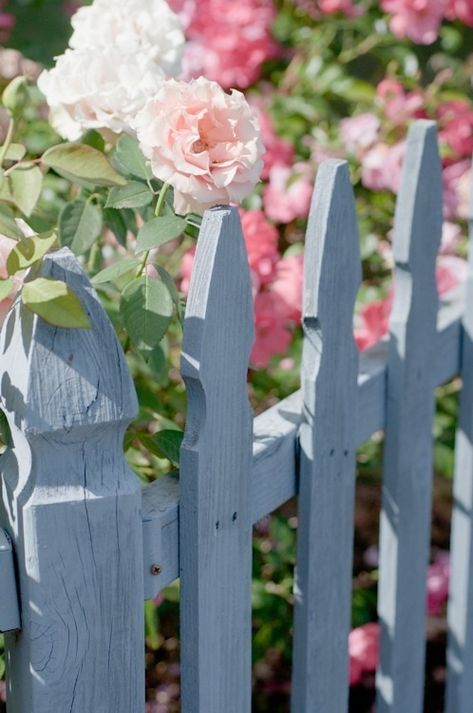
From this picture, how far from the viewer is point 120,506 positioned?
1.00 metres

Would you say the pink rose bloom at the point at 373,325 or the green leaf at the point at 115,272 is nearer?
the green leaf at the point at 115,272

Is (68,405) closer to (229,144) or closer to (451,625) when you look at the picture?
(229,144)

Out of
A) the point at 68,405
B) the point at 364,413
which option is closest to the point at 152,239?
the point at 68,405

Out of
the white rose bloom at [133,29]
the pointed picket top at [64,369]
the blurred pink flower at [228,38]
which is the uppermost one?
the blurred pink flower at [228,38]

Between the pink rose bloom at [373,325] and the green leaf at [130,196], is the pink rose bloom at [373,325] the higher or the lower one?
the lower one

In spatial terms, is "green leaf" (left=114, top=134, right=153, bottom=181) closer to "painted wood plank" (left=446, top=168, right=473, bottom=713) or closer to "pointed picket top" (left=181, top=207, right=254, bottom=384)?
"pointed picket top" (left=181, top=207, right=254, bottom=384)

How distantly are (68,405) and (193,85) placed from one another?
37 cm

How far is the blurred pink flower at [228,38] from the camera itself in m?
2.30

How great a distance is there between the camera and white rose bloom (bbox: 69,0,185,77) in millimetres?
1304

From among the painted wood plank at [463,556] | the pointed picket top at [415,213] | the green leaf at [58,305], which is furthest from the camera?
the painted wood plank at [463,556]

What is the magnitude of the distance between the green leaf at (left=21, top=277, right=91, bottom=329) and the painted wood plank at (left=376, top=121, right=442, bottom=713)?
0.76 metres

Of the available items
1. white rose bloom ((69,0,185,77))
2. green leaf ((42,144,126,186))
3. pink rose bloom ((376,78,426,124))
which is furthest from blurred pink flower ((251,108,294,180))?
green leaf ((42,144,126,186))

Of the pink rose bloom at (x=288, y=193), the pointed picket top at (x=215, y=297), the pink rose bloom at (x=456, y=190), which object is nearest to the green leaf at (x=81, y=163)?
the pointed picket top at (x=215, y=297)

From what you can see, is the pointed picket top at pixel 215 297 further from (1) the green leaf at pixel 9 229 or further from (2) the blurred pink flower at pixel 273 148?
(2) the blurred pink flower at pixel 273 148
